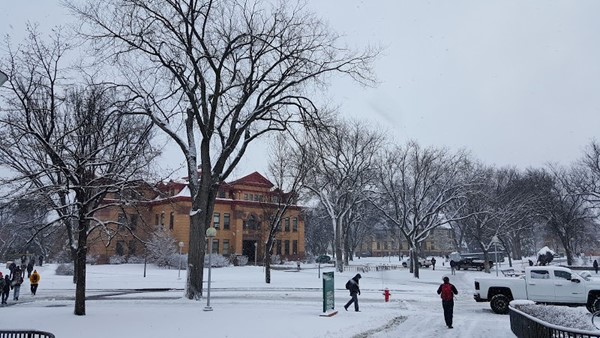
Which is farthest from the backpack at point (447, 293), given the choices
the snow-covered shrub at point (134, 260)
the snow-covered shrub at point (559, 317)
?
the snow-covered shrub at point (134, 260)

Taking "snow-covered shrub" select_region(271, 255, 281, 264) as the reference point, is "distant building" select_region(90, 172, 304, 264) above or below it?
above

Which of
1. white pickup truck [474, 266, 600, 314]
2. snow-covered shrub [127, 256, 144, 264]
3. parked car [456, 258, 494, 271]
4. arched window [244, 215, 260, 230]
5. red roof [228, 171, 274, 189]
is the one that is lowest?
parked car [456, 258, 494, 271]

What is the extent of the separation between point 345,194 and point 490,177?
23.4m

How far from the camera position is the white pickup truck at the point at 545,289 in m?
18.9

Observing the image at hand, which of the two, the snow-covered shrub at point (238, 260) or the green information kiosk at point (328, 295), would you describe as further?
the snow-covered shrub at point (238, 260)

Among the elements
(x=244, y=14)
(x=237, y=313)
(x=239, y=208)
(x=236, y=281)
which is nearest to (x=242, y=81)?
(x=244, y=14)

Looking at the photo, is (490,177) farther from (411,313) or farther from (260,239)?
(411,313)

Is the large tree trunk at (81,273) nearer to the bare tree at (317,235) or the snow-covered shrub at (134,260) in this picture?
the snow-covered shrub at (134,260)

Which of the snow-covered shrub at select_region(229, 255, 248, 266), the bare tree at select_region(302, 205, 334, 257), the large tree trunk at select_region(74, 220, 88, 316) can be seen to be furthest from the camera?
the bare tree at select_region(302, 205, 334, 257)

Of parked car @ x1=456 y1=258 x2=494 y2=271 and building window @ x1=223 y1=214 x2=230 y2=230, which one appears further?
building window @ x1=223 y1=214 x2=230 y2=230

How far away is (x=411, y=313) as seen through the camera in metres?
18.5

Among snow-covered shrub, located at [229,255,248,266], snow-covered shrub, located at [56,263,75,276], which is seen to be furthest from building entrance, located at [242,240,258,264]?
snow-covered shrub, located at [56,263,75,276]

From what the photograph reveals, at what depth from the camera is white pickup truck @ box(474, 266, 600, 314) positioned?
1894 cm

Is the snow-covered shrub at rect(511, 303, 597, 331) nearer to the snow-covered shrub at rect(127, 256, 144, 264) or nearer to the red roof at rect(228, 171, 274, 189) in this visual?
the snow-covered shrub at rect(127, 256, 144, 264)
